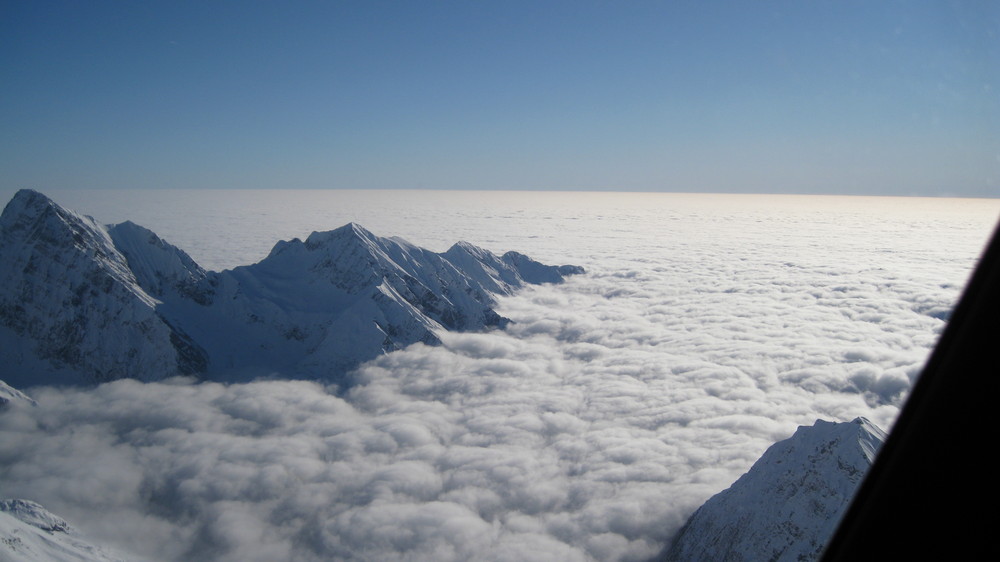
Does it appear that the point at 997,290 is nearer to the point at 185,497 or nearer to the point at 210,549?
the point at 210,549

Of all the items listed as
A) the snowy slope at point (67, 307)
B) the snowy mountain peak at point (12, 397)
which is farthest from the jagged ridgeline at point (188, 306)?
the snowy mountain peak at point (12, 397)

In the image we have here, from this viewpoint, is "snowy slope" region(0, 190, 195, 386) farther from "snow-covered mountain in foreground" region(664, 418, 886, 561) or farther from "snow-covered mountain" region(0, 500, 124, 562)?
"snow-covered mountain in foreground" region(664, 418, 886, 561)

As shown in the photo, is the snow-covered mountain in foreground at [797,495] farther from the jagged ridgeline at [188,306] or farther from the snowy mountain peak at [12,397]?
the snowy mountain peak at [12,397]

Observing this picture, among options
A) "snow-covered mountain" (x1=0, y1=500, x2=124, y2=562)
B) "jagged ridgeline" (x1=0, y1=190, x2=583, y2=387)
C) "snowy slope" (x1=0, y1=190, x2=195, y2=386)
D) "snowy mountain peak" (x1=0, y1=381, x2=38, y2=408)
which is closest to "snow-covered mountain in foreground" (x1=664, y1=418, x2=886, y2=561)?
"snow-covered mountain" (x1=0, y1=500, x2=124, y2=562)

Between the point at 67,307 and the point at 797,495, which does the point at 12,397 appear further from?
the point at 797,495

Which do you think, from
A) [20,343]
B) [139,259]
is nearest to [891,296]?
[139,259]

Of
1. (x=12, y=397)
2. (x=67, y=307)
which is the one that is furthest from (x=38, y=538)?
(x=67, y=307)

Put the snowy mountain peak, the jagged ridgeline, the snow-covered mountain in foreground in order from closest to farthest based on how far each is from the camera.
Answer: the snow-covered mountain in foreground
the snowy mountain peak
the jagged ridgeline
